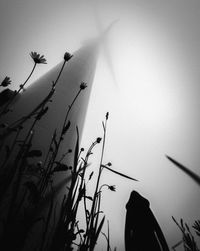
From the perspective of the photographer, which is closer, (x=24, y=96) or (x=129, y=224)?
(x=129, y=224)

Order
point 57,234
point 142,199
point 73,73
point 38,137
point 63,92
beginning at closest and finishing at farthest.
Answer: point 57,234 → point 142,199 → point 38,137 → point 63,92 → point 73,73

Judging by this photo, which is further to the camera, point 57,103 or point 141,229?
Result: point 57,103

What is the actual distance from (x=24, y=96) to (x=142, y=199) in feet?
10.4

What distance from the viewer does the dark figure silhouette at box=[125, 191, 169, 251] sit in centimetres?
75

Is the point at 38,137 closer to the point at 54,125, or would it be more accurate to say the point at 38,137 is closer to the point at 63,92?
the point at 54,125

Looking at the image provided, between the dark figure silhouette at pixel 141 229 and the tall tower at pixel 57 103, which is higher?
the tall tower at pixel 57 103

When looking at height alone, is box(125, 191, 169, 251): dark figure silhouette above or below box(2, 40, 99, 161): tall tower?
below

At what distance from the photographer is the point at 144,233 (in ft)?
2.54

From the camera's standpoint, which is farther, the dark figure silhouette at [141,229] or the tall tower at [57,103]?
the tall tower at [57,103]

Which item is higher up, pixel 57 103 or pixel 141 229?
pixel 57 103

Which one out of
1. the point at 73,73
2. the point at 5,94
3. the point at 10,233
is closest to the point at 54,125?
the point at 73,73

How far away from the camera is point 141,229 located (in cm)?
79

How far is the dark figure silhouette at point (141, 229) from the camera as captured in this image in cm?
75

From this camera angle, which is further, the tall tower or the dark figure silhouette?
the tall tower
